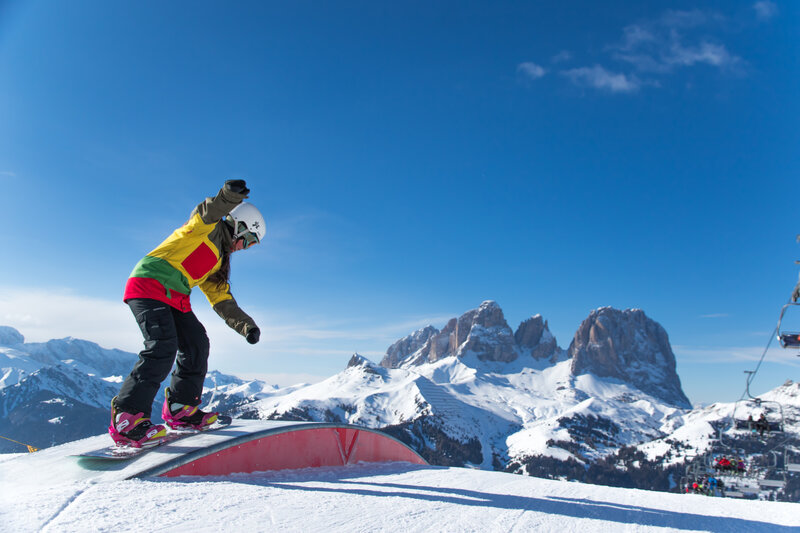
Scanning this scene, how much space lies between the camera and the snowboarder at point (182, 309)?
3979 mm

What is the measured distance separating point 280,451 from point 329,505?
80.8 inches

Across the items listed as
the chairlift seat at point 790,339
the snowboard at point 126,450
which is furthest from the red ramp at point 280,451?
the chairlift seat at point 790,339

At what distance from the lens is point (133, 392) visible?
391cm

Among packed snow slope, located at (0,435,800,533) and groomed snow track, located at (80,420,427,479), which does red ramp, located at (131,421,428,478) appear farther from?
packed snow slope, located at (0,435,800,533)

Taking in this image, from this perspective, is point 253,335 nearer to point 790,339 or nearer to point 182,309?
point 182,309

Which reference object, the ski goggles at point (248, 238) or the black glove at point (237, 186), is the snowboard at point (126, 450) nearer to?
the ski goggles at point (248, 238)

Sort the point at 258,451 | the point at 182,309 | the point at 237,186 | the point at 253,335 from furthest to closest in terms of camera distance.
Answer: the point at 253,335 → the point at 258,451 → the point at 182,309 → the point at 237,186

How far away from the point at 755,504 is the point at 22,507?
20.0ft

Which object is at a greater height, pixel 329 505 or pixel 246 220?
pixel 246 220

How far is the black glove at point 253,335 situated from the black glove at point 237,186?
1626 mm

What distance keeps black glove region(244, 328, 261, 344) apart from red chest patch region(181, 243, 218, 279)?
880 mm

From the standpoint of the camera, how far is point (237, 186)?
14.0ft

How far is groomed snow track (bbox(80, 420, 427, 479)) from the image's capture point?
3.69m

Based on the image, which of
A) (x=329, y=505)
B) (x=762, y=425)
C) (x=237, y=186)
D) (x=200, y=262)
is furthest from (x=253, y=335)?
(x=762, y=425)
